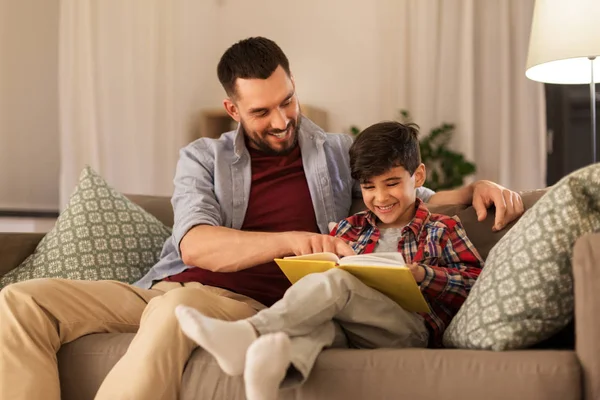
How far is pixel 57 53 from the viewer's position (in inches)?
139

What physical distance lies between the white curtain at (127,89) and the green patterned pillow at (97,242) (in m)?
1.12

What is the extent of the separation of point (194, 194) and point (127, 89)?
181 centimetres

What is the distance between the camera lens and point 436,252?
5.68 ft

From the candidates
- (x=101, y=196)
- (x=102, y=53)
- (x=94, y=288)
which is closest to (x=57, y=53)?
(x=102, y=53)

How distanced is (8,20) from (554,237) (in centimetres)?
276

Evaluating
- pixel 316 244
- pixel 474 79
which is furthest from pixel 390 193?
pixel 474 79

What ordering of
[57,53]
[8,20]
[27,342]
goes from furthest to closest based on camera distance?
[57,53] → [8,20] → [27,342]

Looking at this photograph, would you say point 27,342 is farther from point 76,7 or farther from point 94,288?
point 76,7

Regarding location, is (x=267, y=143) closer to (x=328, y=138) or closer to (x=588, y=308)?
(x=328, y=138)

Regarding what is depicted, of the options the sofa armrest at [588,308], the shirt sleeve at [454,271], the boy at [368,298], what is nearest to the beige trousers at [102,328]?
the boy at [368,298]

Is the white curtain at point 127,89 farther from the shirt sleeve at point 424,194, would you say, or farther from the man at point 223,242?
the shirt sleeve at point 424,194

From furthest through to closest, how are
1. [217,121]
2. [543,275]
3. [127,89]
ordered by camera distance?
[217,121] < [127,89] < [543,275]

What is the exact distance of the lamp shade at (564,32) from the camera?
8.36 feet

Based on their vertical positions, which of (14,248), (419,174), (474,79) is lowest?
(14,248)
